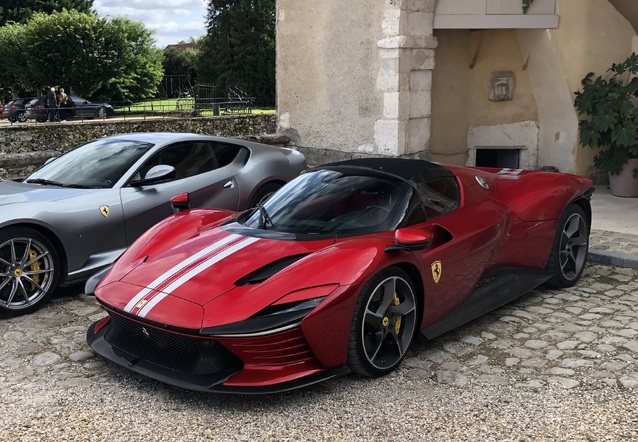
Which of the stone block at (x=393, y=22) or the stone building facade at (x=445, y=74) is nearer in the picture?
the stone block at (x=393, y=22)

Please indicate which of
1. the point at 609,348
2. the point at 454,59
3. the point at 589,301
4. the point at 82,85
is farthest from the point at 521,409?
the point at 82,85

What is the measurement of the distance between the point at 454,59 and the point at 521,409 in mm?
7624

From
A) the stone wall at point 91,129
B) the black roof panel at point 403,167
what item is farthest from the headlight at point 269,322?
the stone wall at point 91,129

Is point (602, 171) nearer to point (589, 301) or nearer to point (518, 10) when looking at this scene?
point (518, 10)

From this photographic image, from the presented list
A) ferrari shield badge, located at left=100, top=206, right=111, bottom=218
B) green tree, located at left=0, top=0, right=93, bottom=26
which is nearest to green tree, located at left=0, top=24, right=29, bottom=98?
green tree, located at left=0, top=0, right=93, bottom=26

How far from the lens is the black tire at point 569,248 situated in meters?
5.50

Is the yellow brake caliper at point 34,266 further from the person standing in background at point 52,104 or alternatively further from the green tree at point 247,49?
the green tree at point 247,49

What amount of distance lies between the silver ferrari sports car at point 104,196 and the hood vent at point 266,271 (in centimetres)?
215

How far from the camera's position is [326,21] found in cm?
1036

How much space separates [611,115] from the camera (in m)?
8.99

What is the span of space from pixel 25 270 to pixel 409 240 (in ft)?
9.69

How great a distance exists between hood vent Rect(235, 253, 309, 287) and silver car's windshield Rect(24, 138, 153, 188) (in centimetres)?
247

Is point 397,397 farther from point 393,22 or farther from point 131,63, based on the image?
point 131,63

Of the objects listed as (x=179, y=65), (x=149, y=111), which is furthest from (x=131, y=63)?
(x=179, y=65)
